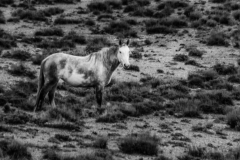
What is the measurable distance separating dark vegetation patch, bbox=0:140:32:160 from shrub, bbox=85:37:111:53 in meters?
13.1

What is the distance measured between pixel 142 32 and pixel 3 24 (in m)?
7.21

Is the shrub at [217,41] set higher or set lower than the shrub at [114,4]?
lower

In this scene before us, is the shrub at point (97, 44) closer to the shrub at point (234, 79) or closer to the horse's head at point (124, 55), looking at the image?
the shrub at point (234, 79)

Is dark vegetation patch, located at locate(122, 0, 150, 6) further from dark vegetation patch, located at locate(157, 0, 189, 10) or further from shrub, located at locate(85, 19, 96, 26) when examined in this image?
shrub, located at locate(85, 19, 96, 26)

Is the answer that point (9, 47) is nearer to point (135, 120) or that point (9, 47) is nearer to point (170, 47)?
point (170, 47)

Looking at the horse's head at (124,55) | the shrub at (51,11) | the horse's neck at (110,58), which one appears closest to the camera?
the horse's head at (124,55)

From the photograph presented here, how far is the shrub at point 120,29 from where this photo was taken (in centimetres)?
2691

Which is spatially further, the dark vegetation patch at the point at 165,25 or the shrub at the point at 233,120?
the dark vegetation patch at the point at 165,25

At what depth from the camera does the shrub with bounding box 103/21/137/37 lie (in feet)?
88.3

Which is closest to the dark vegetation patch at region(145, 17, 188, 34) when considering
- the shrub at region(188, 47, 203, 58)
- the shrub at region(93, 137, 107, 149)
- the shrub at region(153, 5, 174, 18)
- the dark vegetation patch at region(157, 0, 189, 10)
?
the shrub at region(153, 5, 174, 18)

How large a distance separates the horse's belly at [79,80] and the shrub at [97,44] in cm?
929

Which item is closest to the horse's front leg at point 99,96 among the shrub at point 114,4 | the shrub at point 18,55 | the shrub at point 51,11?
the shrub at point 18,55

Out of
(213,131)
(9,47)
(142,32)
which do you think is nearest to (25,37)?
(9,47)

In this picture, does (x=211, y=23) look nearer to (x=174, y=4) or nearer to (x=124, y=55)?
(x=174, y=4)
